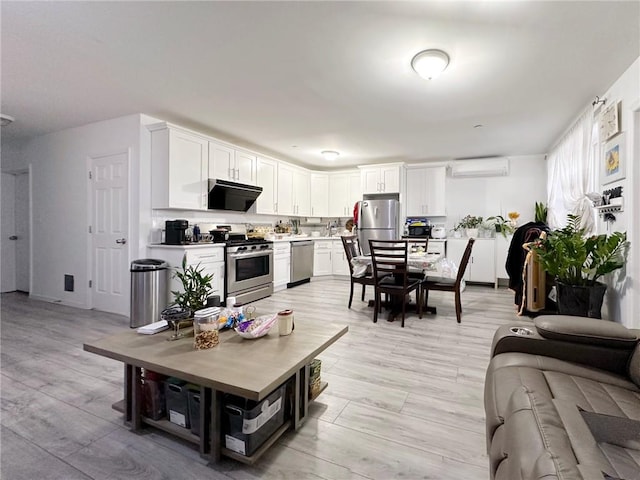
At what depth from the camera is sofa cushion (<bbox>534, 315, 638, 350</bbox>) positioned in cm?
142

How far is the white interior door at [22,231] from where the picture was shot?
17.7 feet

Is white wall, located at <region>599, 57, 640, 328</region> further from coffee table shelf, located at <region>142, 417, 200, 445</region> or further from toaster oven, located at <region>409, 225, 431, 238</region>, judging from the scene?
toaster oven, located at <region>409, 225, 431, 238</region>

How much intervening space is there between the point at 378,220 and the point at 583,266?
3.68 metres

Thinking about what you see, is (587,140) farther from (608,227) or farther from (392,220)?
(392,220)

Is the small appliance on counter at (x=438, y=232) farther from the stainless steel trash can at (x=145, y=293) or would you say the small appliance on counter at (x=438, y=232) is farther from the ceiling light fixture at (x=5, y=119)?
the ceiling light fixture at (x=5, y=119)

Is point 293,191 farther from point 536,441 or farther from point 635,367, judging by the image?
point 536,441

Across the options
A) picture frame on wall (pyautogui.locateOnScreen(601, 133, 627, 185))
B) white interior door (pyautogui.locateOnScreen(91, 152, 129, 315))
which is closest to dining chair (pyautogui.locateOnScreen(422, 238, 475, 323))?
picture frame on wall (pyautogui.locateOnScreen(601, 133, 627, 185))

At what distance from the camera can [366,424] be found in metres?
1.76

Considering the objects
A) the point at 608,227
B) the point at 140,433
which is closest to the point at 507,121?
the point at 608,227

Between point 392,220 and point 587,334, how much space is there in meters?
4.77

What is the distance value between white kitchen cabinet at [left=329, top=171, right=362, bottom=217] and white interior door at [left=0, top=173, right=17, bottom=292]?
5.89 metres

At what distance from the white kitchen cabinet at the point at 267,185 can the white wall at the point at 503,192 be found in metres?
3.47

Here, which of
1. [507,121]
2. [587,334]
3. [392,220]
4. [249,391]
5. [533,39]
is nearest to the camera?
[249,391]

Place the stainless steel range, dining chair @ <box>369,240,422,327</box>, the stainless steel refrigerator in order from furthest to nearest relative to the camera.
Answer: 1. the stainless steel refrigerator
2. the stainless steel range
3. dining chair @ <box>369,240,422,327</box>
